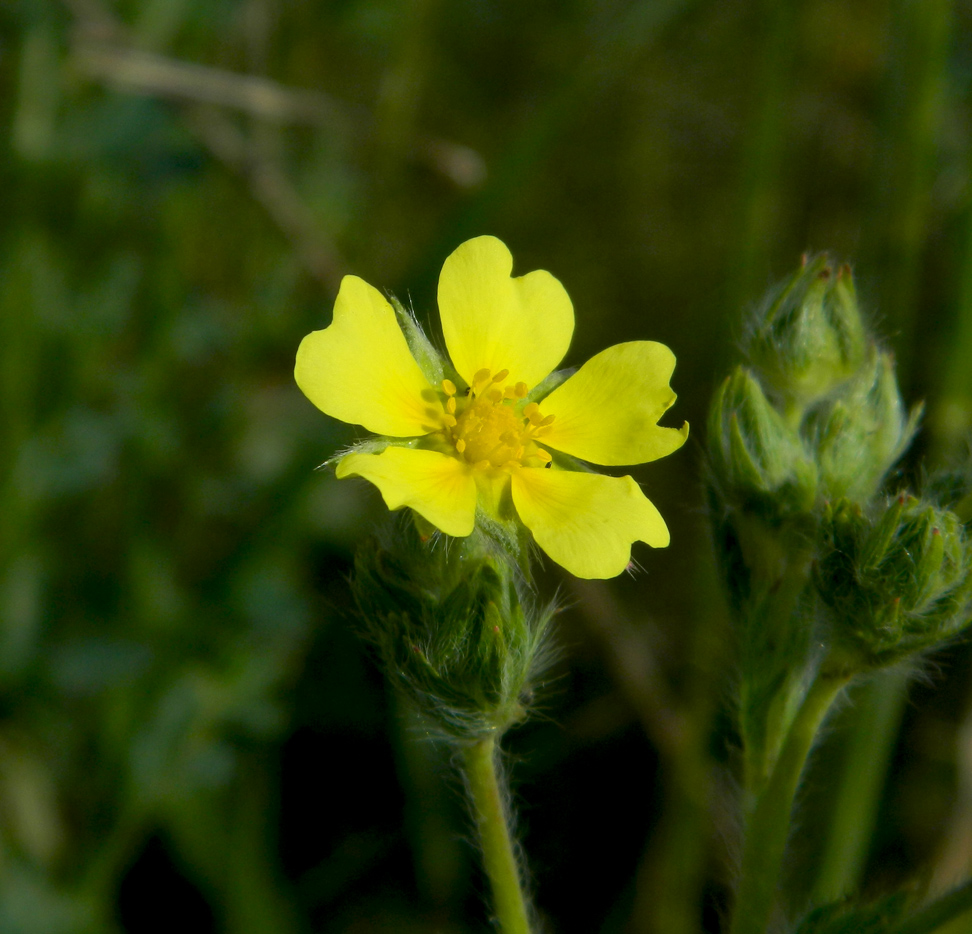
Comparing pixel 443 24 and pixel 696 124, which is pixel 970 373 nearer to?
pixel 696 124

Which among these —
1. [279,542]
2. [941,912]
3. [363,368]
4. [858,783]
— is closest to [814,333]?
[363,368]

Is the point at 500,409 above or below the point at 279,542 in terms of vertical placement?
below

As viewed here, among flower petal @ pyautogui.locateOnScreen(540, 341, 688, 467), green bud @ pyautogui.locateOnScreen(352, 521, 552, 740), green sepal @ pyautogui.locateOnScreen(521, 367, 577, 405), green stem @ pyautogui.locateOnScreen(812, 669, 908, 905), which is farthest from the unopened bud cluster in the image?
green stem @ pyautogui.locateOnScreen(812, 669, 908, 905)

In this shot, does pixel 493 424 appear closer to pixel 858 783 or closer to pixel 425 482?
pixel 425 482

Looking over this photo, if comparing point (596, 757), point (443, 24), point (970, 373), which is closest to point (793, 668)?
point (970, 373)

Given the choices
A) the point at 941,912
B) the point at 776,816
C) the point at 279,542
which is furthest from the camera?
the point at 279,542

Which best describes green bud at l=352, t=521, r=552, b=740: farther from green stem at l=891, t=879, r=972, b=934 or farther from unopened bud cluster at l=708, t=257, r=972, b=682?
green stem at l=891, t=879, r=972, b=934
